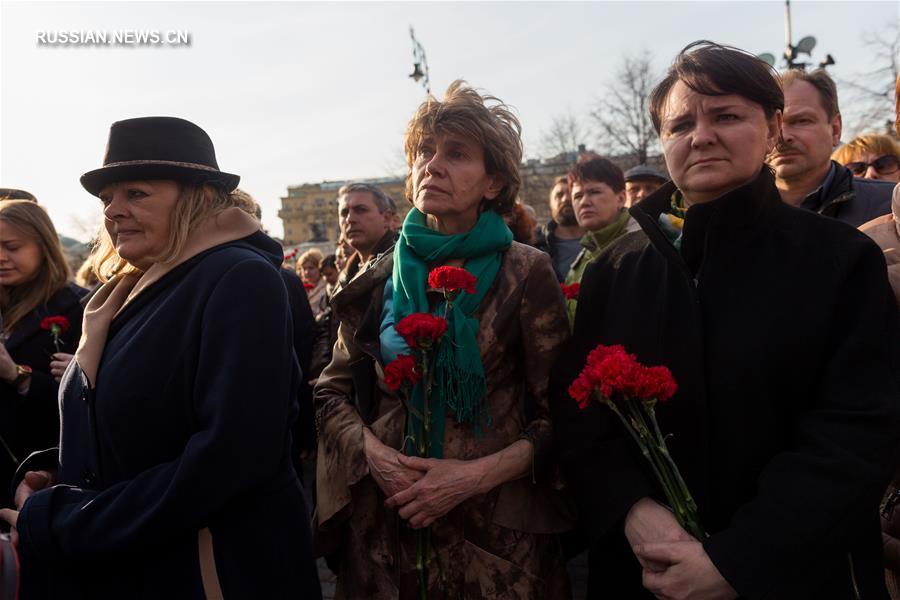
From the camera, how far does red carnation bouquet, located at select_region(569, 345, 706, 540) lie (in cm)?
147

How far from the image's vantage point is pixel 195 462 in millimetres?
1693

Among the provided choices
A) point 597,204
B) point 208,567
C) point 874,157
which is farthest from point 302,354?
point 874,157

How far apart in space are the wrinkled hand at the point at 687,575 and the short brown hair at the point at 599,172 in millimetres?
3745

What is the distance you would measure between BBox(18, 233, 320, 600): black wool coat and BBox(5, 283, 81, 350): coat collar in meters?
1.64

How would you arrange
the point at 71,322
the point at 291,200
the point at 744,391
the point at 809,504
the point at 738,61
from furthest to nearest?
the point at 291,200 → the point at 71,322 → the point at 738,61 → the point at 744,391 → the point at 809,504

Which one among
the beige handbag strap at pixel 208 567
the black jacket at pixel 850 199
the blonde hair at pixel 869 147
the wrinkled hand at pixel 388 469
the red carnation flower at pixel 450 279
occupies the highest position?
the blonde hair at pixel 869 147

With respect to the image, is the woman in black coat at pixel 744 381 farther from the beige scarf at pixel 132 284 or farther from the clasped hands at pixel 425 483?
the beige scarf at pixel 132 284

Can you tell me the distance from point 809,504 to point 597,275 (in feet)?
3.00

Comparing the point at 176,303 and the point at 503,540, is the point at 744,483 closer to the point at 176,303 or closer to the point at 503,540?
the point at 503,540

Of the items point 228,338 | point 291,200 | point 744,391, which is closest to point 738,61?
point 744,391

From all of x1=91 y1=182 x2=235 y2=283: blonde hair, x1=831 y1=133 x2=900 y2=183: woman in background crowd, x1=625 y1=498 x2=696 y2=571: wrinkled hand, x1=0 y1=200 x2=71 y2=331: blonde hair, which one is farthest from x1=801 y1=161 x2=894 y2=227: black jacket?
x1=0 y1=200 x2=71 y2=331: blonde hair

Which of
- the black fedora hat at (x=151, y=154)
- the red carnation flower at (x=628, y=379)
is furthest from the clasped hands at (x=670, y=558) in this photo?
the black fedora hat at (x=151, y=154)

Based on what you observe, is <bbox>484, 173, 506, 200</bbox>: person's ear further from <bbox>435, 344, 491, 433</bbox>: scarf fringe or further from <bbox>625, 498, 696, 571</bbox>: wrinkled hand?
<bbox>625, 498, 696, 571</bbox>: wrinkled hand

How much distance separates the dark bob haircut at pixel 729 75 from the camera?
175cm
